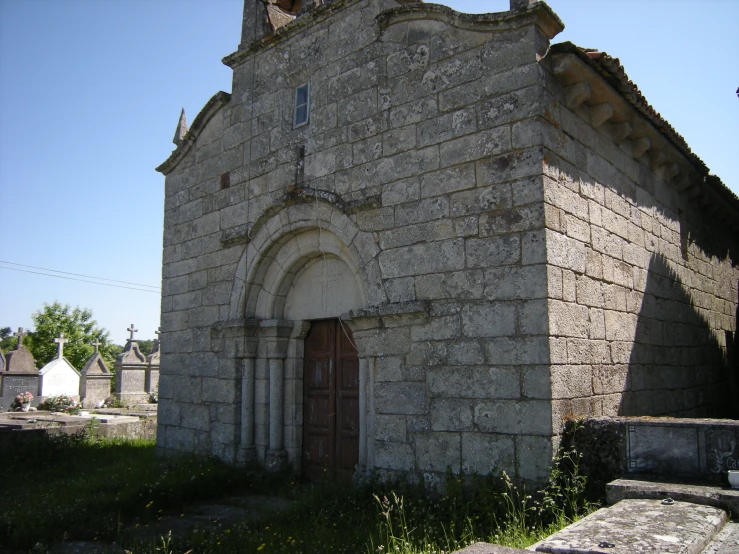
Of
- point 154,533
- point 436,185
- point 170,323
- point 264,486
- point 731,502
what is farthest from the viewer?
point 170,323

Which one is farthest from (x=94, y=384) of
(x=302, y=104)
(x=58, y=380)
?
(x=302, y=104)

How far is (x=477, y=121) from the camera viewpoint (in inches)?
207

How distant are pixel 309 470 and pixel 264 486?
0.54m

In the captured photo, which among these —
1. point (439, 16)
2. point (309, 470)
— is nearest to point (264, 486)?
point (309, 470)

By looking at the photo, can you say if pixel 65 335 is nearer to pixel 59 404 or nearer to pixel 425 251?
pixel 59 404

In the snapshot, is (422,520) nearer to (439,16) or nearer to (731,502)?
(731,502)

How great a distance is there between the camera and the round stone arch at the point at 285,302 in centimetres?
660

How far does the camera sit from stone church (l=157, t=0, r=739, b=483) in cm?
495

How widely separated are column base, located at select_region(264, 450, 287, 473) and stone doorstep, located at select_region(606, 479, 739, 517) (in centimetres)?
382

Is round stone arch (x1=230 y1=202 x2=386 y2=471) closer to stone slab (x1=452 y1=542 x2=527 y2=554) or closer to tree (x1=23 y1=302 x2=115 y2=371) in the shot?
stone slab (x1=452 y1=542 x2=527 y2=554)

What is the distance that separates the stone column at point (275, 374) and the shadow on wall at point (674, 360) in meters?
3.64

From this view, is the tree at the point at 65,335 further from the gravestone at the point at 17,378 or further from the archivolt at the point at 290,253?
the archivolt at the point at 290,253

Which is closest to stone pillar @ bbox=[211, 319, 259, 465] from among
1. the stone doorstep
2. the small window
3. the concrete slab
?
the small window

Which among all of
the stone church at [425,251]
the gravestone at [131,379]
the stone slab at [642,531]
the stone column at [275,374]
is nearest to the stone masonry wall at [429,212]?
the stone church at [425,251]
